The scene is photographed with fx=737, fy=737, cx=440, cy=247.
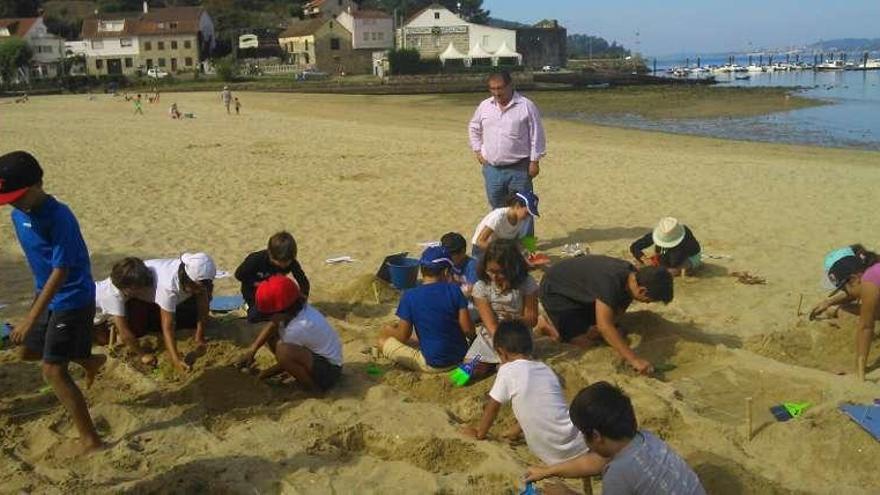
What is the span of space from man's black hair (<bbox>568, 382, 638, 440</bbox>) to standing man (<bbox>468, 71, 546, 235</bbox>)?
472 cm

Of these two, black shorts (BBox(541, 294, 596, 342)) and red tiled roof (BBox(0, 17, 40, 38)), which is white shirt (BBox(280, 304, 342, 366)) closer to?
black shorts (BBox(541, 294, 596, 342))

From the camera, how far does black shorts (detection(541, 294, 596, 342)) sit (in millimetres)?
5434

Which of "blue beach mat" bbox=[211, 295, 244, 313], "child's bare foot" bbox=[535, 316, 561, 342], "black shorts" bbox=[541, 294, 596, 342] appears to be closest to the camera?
"black shorts" bbox=[541, 294, 596, 342]

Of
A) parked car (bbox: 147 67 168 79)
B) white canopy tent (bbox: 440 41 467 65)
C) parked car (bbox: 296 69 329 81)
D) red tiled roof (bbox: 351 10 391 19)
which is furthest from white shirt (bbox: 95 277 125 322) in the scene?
red tiled roof (bbox: 351 10 391 19)

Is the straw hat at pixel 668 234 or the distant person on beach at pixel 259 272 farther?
the straw hat at pixel 668 234

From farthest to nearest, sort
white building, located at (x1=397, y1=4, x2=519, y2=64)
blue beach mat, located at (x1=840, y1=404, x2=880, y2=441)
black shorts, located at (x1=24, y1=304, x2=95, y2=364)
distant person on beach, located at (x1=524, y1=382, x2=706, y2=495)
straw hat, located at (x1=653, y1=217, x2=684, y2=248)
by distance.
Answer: white building, located at (x1=397, y1=4, x2=519, y2=64) → straw hat, located at (x1=653, y1=217, x2=684, y2=248) → blue beach mat, located at (x1=840, y1=404, x2=880, y2=441) → black shorts, located at (x1=24, y1=304, x2=95, y2=364) → distant person on beach, located at (x1=524, y1=382, x2=706, y2=495)

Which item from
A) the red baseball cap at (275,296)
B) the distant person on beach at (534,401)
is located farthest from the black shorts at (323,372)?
the distant person on beach at (534,401)

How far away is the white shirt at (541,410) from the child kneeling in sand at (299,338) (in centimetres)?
141

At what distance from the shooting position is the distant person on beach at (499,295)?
500 centimetres

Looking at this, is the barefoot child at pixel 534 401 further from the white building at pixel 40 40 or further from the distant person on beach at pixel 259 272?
the white building at pixel 40 40

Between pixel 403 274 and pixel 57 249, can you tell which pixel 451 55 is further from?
pixel 57 249

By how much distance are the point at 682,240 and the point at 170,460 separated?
5.18m

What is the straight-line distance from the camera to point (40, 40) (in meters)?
80.6

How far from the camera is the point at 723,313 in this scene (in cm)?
643
